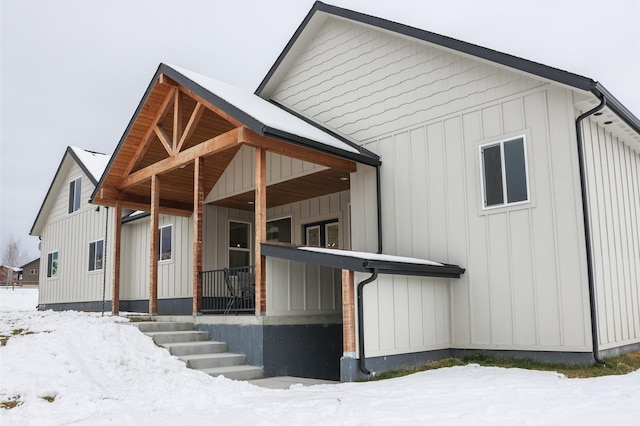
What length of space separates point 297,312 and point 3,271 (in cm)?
6856

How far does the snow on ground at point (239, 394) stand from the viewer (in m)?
5.49

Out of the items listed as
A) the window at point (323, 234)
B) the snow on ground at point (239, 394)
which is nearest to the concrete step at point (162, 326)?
the snow on ground at point (239, 394)

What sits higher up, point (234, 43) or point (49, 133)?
point (234, 43)

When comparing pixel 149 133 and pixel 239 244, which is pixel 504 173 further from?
pixel 239 244

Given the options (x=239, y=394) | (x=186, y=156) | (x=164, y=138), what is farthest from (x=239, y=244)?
(x=239, y=394)

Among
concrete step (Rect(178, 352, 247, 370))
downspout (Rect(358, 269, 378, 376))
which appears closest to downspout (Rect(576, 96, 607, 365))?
downspout (Rect(358, 269, 378, 376))

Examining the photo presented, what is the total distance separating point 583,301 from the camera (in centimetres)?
809

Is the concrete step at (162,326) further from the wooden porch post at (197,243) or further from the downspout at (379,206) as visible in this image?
the downspout at (379,206)

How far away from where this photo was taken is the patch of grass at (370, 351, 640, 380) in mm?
7688

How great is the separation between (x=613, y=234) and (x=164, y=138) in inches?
347

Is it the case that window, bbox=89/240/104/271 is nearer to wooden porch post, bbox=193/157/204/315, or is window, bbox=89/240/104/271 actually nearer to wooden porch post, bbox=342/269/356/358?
wooden porch post, bbox=193/157/204/315

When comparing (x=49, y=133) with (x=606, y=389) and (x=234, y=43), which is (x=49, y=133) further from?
Answer: (x=606, y=389)

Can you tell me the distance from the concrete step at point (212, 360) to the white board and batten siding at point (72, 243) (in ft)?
33.6

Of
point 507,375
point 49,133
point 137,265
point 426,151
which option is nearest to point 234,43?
point 49,133
